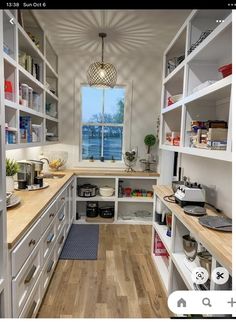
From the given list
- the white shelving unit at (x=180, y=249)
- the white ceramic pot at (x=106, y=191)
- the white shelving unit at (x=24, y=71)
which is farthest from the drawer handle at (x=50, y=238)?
the white ceramic pot at (x=106, y=191)

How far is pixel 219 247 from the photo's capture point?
0.81 meters

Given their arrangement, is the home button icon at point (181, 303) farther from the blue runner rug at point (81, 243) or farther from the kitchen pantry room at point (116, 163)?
the blue runner rug at point (81, 243)

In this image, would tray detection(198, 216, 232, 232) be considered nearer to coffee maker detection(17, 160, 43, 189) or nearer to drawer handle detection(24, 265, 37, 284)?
drawer handle detection(24, 265, 37, 284)

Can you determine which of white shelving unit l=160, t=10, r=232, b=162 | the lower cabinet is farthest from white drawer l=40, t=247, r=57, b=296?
white shelving unit l=160, t=10, r=232, b=162

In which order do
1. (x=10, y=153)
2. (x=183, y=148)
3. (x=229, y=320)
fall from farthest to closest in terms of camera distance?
1. (x=10, y=153)
2. (x=183, y=148)
3. (x=229, y=320)

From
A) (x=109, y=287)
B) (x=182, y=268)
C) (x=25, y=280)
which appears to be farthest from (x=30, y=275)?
(x=182, y=268)

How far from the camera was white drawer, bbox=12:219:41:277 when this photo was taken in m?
0.92

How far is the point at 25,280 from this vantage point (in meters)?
1.08

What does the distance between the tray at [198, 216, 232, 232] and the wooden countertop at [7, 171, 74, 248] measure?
880 millimetres

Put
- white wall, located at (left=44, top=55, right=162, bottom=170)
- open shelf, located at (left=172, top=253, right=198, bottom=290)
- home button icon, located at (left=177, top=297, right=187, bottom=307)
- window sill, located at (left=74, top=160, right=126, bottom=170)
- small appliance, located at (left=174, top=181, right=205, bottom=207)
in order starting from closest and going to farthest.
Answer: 1. home button icon, located at (left=177, top=297, right=187, bottom=307)
2. open shelf, located at (left=172, top=253, right=198, bottom=290)
3. small appliance, located at (left=174, top=181, right=205, bottom=207)
4. white wall, located at (left=44, top=55, right=162, bottom=170)
5. window sill, located at (left=74, top=160, right=126, bottom=170)

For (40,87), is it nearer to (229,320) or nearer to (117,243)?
(117,243)

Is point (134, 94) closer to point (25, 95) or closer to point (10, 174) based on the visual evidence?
point (25, 95)

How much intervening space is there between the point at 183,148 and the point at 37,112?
4.44ft
